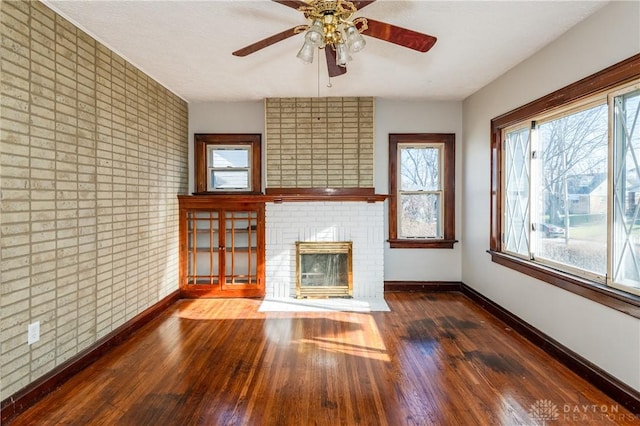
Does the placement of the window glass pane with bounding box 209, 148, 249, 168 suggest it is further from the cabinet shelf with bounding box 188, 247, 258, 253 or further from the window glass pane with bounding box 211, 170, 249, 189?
the cabinet shelf with bounding box 188, 247, 258, 253

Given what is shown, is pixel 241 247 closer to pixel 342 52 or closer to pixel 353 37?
pixel 342 52

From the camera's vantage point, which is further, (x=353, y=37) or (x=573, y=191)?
(x=573, y=191)

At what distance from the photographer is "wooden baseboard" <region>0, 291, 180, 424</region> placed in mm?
2073

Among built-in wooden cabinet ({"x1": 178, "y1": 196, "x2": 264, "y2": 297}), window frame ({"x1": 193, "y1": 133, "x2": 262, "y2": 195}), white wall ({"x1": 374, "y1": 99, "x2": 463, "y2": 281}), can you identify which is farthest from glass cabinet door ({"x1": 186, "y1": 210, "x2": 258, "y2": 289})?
white wall ({"x1": 374, "y1": 99, "x2": 463, "y2": 281})

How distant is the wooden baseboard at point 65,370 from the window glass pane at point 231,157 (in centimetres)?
209

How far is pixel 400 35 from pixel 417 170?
290cm

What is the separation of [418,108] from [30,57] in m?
4.06

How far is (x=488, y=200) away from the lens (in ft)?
13.3

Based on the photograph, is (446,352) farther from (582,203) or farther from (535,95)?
(535,95)

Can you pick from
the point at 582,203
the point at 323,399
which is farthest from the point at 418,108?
the point at 323,399

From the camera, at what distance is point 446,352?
9.59ft

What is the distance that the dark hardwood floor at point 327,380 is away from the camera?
82.0 inches

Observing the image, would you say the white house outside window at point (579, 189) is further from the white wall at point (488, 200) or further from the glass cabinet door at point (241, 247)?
the glass cabinet door at point (241, 247)

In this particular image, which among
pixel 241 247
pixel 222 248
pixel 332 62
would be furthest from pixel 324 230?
Result: pixel 332 62
